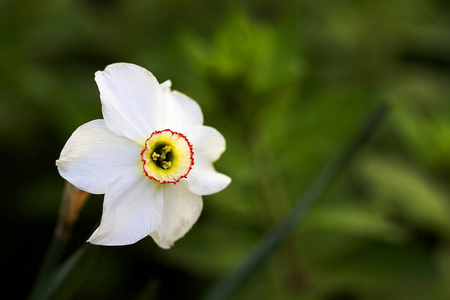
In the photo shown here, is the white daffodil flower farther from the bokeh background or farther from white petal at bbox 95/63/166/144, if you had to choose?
the bokeh background

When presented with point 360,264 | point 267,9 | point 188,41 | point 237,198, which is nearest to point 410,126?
point 360,264

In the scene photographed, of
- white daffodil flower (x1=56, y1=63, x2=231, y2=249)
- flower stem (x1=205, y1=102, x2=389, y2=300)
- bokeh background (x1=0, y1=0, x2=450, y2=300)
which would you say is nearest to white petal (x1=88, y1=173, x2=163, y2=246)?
white daffodil flower (x1=56, y1=63, x2=231, y2=249)

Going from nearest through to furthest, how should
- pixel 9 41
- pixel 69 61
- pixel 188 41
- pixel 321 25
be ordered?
pixel 188 41 < pixel 9 41 < pixel 69 61 < pixel 321 25

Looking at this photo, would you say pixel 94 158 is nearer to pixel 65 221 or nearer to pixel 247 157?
pixel 65 221

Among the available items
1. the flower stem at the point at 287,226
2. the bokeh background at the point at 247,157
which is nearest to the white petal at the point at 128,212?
the flower stem at the point at 287,226

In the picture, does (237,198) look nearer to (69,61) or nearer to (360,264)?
(360,264)

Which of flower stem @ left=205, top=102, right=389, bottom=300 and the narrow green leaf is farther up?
flower stem @ left=205, top=102, right=389, bottom=300

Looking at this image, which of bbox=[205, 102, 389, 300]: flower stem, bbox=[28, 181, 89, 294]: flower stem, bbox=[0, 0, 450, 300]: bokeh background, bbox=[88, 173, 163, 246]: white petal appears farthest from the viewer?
bbox=[0, 0, 450, 300]: bokeh background
